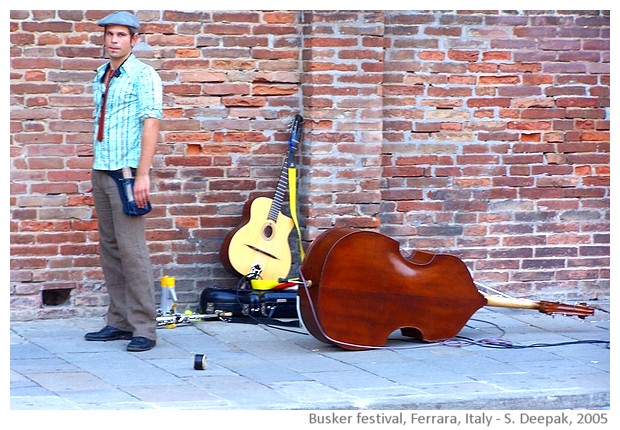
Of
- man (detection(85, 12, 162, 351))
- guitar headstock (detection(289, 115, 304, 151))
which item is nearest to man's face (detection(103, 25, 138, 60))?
man (detection(85, 12, 162, 351))

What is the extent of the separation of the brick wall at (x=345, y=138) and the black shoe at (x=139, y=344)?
2.90 ft

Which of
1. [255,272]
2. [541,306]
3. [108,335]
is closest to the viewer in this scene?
[108,335]

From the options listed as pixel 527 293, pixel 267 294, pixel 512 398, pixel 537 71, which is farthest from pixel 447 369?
pixel 537 71

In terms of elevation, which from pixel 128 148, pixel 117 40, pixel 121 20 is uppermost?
pixel 121 20

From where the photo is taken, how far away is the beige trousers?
640 cm

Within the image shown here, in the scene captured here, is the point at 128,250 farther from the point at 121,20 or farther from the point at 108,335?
the point at 121,20

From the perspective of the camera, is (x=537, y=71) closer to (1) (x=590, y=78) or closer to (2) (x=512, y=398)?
(1) (x=590, y=78)

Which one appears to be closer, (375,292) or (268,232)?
(375,292)

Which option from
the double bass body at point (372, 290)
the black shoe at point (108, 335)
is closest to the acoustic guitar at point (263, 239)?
the double bass body at point (372, 290)

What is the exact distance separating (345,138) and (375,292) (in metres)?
1.32

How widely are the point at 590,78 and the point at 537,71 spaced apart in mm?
400

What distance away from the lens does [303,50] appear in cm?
739

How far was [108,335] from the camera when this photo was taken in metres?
6.63

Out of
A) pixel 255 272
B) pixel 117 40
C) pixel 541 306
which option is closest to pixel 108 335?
pixel 255 272
